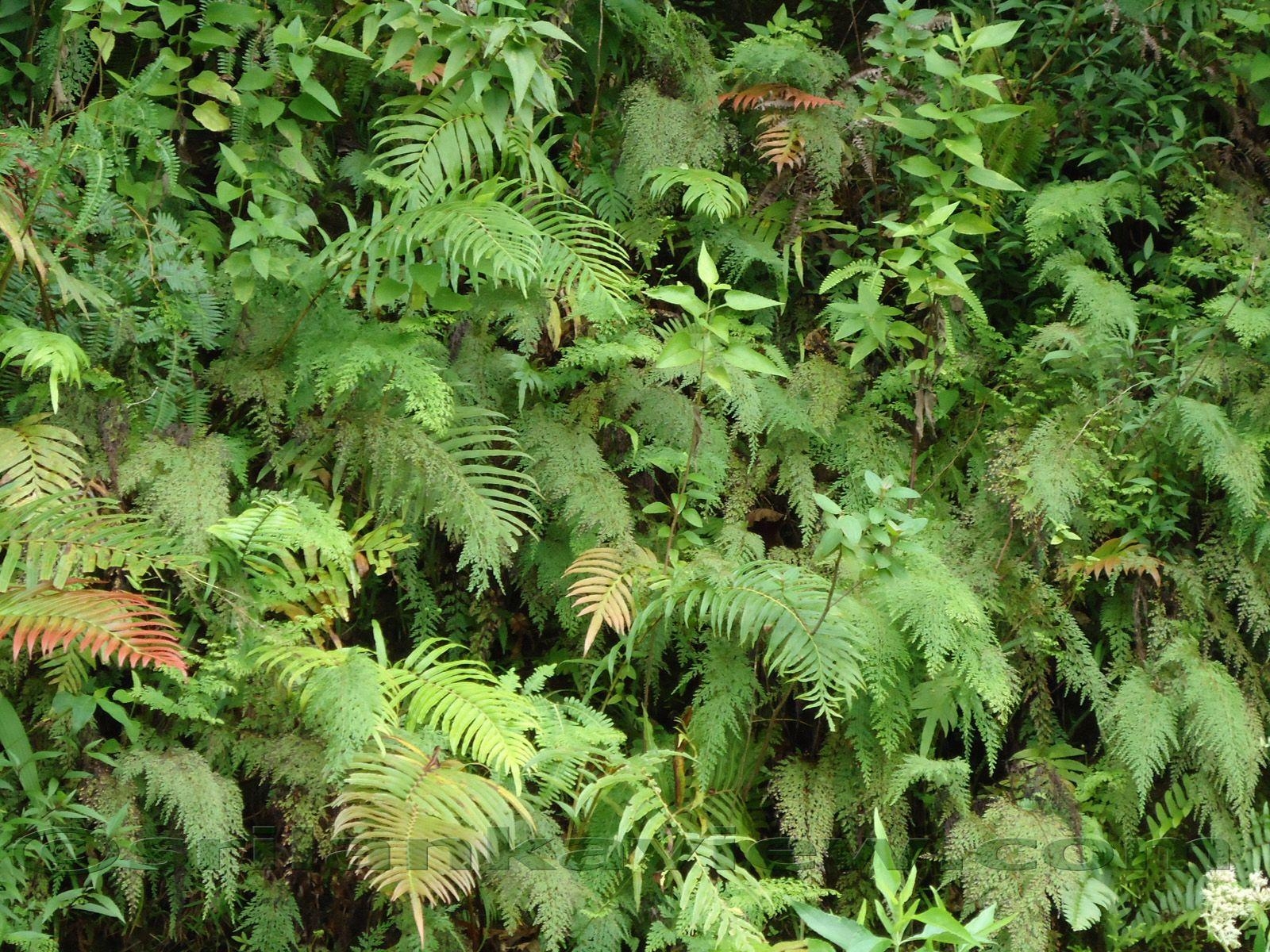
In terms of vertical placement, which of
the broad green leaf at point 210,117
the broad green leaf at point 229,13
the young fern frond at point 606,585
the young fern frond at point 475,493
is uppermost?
the broad green leaf at point 229,13

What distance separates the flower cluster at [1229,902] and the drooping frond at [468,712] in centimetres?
178

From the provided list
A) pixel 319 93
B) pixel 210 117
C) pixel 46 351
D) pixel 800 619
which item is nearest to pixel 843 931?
pixel 800 619

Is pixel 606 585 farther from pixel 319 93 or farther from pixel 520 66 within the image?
pixel 319 93

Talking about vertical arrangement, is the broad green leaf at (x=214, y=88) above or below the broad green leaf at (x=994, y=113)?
below

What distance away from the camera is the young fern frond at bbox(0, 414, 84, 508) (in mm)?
2590

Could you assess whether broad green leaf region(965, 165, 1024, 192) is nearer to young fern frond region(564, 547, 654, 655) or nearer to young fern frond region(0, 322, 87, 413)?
young fern frond region(564, 547, 654, 655)

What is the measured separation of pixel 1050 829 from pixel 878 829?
0.66m

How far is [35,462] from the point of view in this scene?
2643mm

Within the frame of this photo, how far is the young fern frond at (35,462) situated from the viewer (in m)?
2.59

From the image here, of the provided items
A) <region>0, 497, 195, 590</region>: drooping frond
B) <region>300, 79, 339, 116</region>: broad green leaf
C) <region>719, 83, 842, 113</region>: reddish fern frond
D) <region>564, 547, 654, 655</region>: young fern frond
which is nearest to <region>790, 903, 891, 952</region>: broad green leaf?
<region>564, 547, 654, 655</region>: young fern frond

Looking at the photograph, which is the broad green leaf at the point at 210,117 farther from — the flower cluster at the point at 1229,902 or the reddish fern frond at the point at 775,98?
the flower cluster at the point at 1229,902

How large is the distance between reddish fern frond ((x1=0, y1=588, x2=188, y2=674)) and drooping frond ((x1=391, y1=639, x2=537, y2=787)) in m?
0.54

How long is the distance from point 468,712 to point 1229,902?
1974 mm

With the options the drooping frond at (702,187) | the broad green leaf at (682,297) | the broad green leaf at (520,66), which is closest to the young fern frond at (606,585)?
the broad green leaf at (682,297)
